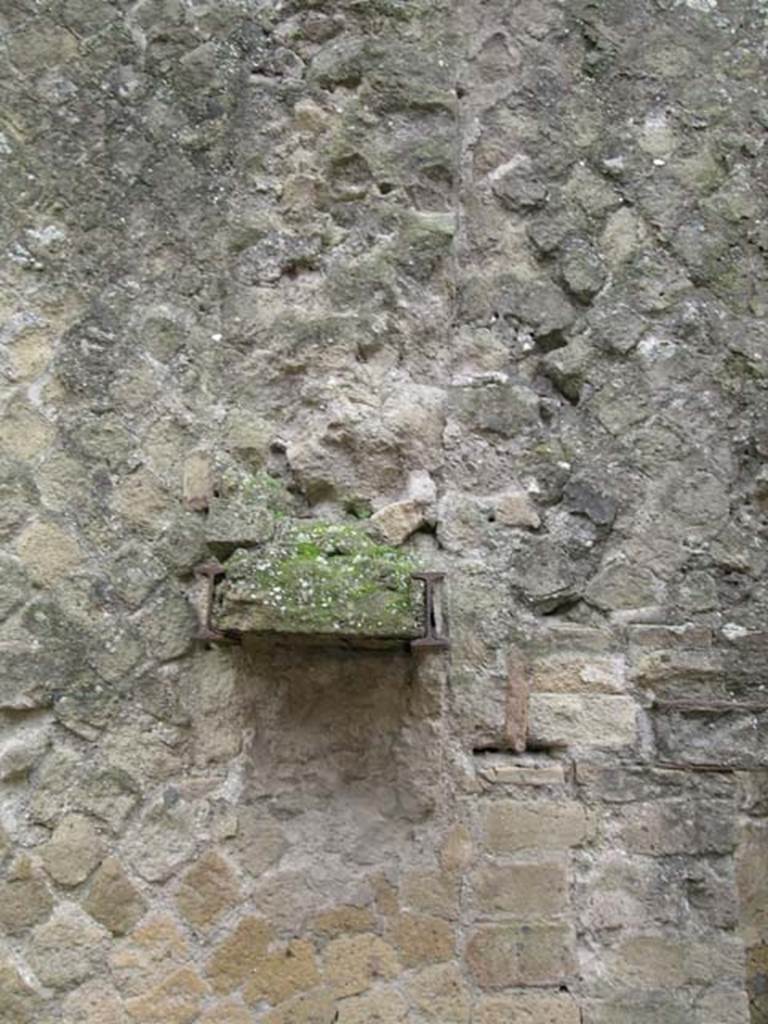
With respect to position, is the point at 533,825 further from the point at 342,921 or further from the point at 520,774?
the point at 342,921

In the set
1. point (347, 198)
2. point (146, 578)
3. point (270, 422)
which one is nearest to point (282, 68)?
point (347, 198)

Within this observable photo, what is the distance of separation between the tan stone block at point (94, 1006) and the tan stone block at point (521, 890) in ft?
2.53

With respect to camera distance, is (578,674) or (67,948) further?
(578,674)

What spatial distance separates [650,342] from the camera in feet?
8.99

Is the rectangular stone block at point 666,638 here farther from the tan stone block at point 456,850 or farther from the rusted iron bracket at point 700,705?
the tan stone block at point 456,850

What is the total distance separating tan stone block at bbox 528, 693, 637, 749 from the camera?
98.2 inches

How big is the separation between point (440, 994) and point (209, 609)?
0.95 metres

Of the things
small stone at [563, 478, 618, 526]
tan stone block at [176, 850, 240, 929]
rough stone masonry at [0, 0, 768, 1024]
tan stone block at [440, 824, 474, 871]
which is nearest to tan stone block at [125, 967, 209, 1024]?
rough stone masonry at [0, 0, 768, 1024]

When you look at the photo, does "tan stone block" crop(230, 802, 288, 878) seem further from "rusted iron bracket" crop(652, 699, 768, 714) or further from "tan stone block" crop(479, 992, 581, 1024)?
"rusted iron bracket" crop(652, 699, 768, 714)

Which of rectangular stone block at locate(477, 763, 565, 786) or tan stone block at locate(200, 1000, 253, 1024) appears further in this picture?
rectangular stone block at locate(477, 763, 565, 786)

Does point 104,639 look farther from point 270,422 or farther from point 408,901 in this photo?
point 408,901

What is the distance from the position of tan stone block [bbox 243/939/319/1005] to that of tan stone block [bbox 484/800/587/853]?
0.45 meters

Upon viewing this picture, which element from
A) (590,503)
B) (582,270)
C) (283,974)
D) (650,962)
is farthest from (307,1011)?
(582,270)

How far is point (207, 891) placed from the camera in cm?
230
